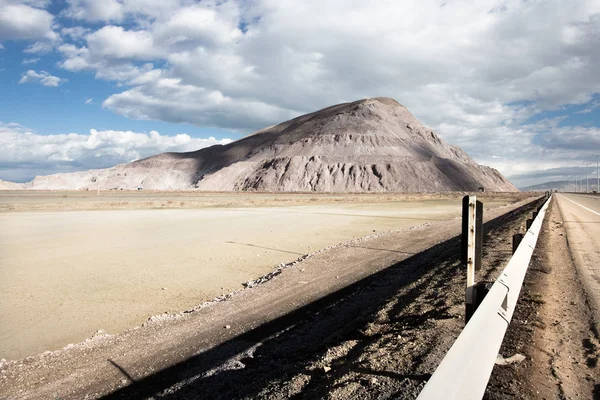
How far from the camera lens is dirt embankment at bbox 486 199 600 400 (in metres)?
3.28

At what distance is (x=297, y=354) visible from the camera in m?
5.33

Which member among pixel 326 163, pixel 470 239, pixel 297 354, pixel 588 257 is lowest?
pixel 297 354

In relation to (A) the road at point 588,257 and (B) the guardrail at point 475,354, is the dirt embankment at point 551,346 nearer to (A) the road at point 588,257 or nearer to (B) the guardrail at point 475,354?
(A) the road at point 588,257

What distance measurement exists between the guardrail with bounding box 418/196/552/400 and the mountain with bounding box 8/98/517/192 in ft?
360

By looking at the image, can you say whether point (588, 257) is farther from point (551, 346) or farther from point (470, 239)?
point (470, 239)

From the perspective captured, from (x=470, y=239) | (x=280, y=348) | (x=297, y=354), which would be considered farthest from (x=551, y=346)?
(x=280, y=348)

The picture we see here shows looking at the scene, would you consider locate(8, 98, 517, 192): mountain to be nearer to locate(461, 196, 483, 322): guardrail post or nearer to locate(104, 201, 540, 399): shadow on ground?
locate(104, 201, 540, 399): shadow on ground

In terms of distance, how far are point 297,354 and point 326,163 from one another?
117 metres

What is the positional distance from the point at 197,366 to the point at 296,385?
212 centimetres

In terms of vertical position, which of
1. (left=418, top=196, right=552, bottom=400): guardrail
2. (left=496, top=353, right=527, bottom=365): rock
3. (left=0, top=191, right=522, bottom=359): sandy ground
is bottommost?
(left=0, top=191, right=522, bottom=359): sandy ground

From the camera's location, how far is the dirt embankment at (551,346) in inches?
129

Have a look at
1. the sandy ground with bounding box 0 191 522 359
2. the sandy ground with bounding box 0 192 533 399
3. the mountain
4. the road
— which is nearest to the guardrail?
Answer: the sandy ground with bounding box 0 192 533 399

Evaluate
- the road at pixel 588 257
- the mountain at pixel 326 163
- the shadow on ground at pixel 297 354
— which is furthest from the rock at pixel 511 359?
the mountain at pixel 326 163

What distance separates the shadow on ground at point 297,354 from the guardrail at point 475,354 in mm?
865
